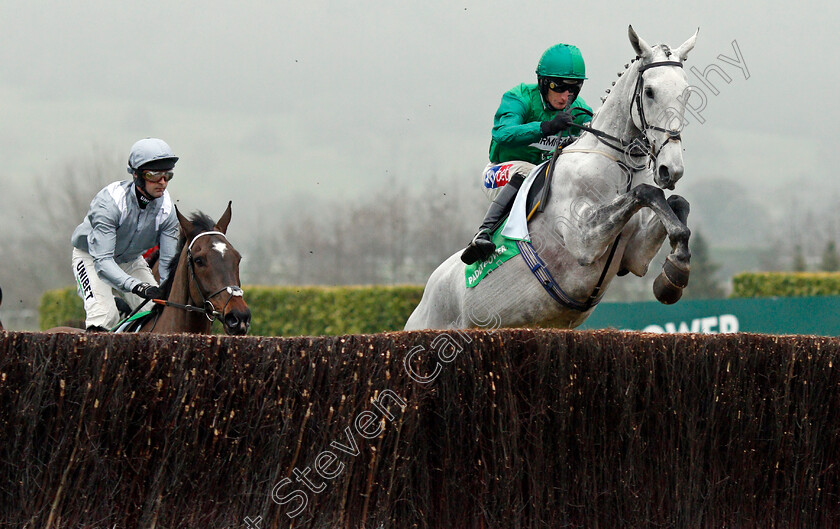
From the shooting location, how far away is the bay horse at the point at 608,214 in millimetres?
5430

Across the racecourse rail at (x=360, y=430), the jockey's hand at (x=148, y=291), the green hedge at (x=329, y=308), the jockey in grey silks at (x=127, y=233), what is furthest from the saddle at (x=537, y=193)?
the green hedge at (x=329, y=308)

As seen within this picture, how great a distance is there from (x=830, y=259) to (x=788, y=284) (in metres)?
21.5

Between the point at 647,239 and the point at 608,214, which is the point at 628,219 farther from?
the point at 647,239

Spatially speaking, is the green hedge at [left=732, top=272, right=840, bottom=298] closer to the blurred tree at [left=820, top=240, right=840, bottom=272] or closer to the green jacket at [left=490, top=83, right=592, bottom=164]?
the green jacket at [left=490, top=83, right=592, bottom=164]

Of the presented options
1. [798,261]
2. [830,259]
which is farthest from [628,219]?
[830,259]

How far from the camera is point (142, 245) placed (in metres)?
6.81

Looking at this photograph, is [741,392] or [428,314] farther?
[428,314]

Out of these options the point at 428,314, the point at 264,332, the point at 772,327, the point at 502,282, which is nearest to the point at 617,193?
the point at 502,282

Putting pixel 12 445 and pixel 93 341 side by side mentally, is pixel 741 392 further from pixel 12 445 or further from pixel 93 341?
pixel 12 445

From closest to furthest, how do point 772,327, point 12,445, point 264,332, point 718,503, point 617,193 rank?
1. point 12,445
2. point 718,503
3. point 617,193
4. point 772,327
5. point 264,332

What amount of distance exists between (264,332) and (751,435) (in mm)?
14551

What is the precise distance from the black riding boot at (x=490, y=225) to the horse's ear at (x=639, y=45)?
1244 mm

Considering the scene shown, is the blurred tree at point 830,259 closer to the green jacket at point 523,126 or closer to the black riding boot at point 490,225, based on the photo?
the green jacket at point 523,126

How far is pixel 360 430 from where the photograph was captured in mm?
4152
